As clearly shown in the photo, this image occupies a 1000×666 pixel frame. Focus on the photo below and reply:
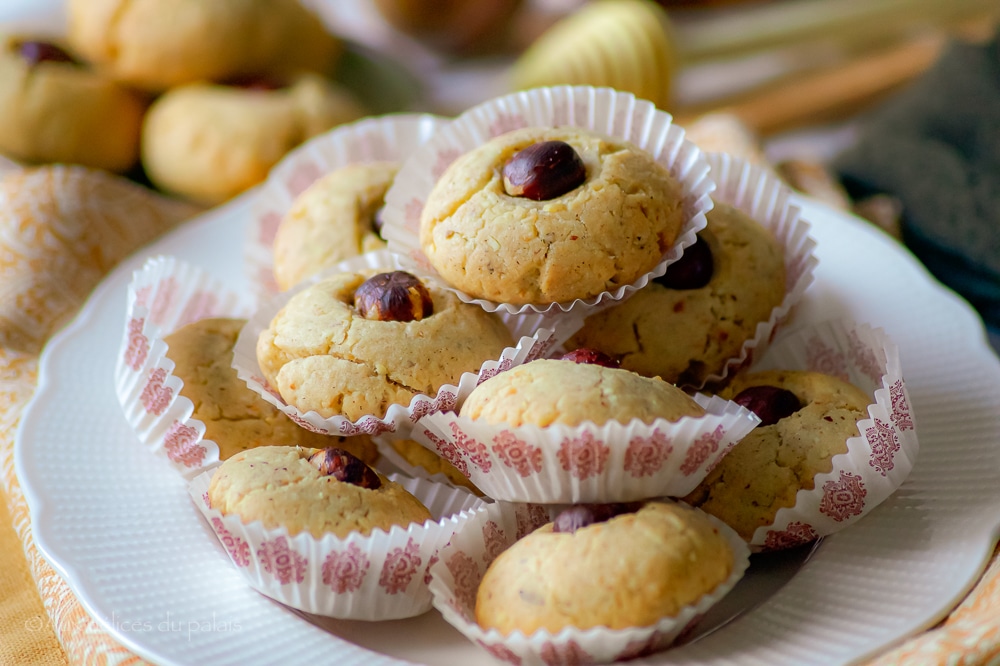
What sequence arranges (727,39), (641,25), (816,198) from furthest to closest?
1. (727,39)
2. (641,25)
3. (816,198)

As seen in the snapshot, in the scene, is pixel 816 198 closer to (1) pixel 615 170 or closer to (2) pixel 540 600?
(1) pixel 615 170

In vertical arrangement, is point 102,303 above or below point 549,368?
below

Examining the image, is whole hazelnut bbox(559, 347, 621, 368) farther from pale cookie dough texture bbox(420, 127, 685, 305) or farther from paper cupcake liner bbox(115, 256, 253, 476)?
paper cupcake liner bbox(115, 256, 253, 476)

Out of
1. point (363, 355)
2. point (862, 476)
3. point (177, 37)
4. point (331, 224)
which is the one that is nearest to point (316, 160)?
point (331, 224)

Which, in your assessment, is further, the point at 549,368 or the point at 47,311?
the point at 47,311

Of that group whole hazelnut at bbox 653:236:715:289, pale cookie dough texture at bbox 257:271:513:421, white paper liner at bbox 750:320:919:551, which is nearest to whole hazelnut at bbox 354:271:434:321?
pale cookie dough texture at bbox 257:271:513:421

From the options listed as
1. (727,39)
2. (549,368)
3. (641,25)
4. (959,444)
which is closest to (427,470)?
(549,368)

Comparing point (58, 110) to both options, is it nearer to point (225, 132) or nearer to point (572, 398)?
point (225, 132)
